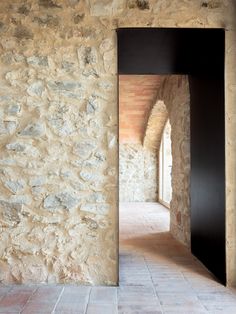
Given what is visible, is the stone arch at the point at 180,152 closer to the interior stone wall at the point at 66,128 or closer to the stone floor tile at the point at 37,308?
the interior stone wall at the point at 66,128

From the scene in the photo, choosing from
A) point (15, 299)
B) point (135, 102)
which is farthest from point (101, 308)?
point (135, 102)

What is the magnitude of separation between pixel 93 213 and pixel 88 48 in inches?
58.5

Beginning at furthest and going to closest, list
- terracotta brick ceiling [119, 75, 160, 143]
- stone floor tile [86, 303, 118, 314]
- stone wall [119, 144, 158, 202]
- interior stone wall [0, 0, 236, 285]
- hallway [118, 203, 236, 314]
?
stone wall [119, 144, 158, 202] → terracotta brick ceiling [119, 75, 160, 143] → interior stone wall [0, 0, 236, 285] → hallway [118, 203, 236, 314] → stone floor tile [86, 303, 118, 314]

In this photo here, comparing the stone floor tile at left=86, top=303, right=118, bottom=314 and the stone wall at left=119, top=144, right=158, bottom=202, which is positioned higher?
the stone wall at left=119, top=144, right=158, bottom=202

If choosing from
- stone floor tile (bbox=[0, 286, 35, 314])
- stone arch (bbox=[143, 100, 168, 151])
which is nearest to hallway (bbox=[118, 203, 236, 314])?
stone floor tile (bbox=[0, 286, 35, 314])

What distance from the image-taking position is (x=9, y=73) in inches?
122

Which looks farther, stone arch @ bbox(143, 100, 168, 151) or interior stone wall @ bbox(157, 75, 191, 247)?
stone arch @ bbox(143, 100, 168, 151)

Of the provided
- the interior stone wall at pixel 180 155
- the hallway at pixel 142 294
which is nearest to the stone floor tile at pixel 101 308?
the hallway at pixel 142 294

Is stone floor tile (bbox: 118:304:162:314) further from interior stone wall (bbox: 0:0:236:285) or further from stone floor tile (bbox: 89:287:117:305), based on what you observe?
interior stone wall (bbox: 0:0:236:285)

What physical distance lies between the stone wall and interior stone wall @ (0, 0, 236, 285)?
24.5 ft

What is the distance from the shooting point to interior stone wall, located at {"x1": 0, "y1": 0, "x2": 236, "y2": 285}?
3049 millimetres

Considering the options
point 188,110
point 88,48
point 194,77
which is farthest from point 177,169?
point 88,48

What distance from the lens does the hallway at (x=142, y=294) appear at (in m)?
2.52

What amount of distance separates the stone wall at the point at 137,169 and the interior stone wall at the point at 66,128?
294 inches
